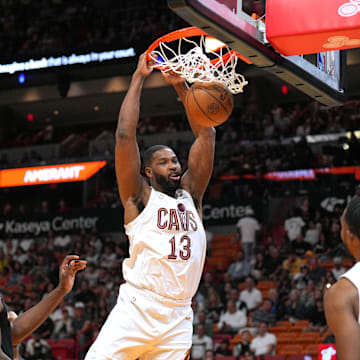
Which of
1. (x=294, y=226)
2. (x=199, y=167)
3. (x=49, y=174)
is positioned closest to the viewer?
(x=199, y=167)

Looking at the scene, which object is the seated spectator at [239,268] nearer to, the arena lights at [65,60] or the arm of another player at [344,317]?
the arena lights at [65,60]

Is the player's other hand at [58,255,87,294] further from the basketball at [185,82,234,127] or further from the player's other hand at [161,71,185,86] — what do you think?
the player's other hand at [161,71,185,86]

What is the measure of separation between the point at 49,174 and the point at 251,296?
8008mm

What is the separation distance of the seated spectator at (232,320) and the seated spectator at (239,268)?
6.32 ft

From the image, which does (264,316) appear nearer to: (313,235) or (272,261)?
(272,261)

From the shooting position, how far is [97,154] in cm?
1877

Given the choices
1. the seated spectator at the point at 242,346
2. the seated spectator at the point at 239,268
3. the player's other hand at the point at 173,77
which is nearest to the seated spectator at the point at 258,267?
the seated spectator at the point at 239,268

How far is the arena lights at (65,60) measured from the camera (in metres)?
19.7

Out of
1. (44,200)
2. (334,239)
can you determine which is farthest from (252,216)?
(44,200)

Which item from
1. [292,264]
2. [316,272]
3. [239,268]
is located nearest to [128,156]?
[316,272]

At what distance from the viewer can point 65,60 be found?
20.4 m

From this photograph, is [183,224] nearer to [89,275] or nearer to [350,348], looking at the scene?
[350,348]

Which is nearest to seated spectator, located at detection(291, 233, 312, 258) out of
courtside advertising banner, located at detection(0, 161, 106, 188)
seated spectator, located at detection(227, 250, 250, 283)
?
seated spectator, located at detection(227, 250, 250, 283)

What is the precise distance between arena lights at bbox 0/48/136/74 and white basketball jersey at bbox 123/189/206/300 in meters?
15.1
